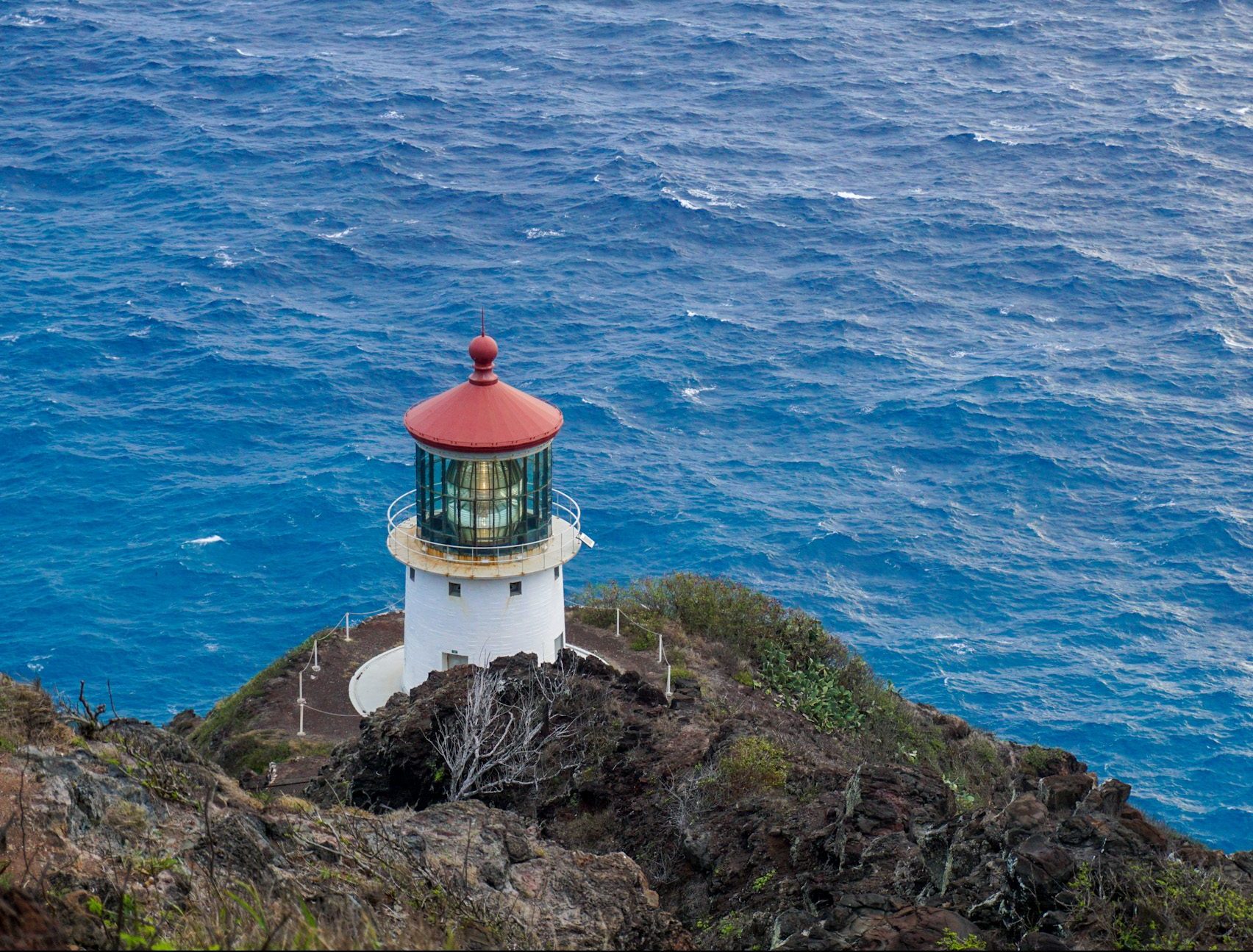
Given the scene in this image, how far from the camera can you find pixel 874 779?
18.4m

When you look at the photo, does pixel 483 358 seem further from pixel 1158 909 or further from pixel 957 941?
pixel 1158 909

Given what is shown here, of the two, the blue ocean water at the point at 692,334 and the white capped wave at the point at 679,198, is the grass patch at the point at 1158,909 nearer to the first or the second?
the blue ocean water at the point at 692,334

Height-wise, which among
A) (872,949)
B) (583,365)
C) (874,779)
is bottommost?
(583,365)

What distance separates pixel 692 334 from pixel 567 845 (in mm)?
45608

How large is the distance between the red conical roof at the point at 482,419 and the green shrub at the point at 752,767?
7.77m

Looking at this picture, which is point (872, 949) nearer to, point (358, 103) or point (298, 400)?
point (298, 400)

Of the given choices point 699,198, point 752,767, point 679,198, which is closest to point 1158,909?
point 752,767

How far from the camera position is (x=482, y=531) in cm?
2656

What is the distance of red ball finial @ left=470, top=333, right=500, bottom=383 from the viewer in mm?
25766

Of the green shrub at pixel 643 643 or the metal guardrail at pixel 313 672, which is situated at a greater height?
the green shrub at pixel 643 643

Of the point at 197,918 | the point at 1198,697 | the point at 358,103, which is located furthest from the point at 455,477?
the point at 358,103

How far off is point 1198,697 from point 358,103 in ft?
216

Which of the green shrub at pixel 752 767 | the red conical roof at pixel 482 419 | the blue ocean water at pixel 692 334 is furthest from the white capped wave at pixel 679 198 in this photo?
the green shrub at pixel 752 767

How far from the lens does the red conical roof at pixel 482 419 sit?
2553cm
